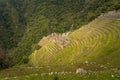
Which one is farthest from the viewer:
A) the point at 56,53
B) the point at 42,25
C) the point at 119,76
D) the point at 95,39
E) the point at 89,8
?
the point at 42,25

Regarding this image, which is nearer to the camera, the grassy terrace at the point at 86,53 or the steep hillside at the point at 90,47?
the grassy terrace at the point at 86,53

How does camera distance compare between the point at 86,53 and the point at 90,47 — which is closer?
the point at 86,53

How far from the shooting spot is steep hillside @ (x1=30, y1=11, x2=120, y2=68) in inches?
2316

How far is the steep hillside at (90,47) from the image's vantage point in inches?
2316

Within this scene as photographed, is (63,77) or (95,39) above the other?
(63,77)

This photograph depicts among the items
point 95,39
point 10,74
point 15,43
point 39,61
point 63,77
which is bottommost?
point 15,43

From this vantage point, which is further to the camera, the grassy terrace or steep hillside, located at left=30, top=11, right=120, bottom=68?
steep hillside, located at left=30, top=11, right=120, bottom=68

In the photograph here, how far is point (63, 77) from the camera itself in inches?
1055

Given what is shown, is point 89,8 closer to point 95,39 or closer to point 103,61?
point 95,39

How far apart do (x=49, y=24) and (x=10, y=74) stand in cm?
14909

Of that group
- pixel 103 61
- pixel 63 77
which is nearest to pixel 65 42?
pixel 103 61

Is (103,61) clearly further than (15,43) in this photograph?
No

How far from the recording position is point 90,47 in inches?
2773

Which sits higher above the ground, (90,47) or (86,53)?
(90,47)
